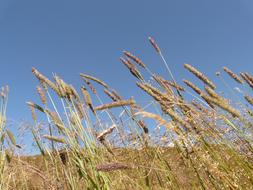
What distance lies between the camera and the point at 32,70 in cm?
312

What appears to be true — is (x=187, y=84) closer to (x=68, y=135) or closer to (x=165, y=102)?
(x=165, y=102)

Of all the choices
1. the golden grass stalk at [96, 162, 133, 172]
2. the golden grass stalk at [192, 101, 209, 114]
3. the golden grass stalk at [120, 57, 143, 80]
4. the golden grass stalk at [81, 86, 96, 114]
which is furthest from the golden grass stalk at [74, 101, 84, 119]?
the golden grass stalk at [96, 162, 133, 172]

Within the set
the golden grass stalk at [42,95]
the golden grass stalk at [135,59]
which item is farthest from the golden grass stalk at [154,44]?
the golden grass stalk at [42,95]

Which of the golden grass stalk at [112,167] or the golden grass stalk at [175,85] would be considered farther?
the golden grass stalk at [175,85]

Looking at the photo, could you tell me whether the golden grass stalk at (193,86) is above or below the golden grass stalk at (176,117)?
above

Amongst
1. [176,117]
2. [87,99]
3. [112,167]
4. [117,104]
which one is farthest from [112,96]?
[112,167]

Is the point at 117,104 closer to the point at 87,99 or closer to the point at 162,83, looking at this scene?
the point at 162,83

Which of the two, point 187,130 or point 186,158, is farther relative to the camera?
point 186,158

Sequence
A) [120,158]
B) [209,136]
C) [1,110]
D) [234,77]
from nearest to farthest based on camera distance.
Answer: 1. [209,136]
2. [234,77]
3. [120,158]
4. [1,110]

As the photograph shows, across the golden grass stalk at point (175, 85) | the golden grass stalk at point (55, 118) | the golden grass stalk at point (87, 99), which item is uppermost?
the golden grass stalk at point (87, 99)

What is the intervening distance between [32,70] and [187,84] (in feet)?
3.70

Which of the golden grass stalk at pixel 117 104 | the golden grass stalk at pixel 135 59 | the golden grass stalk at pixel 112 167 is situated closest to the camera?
the golden grass stalk at pixel 112 167

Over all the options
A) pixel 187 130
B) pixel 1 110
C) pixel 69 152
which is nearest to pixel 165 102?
pixel 187 130

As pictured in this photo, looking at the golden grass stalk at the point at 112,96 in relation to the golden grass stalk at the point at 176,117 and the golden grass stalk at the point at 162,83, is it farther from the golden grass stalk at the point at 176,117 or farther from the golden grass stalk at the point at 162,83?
the golden grass stalk at the point at 176,117
